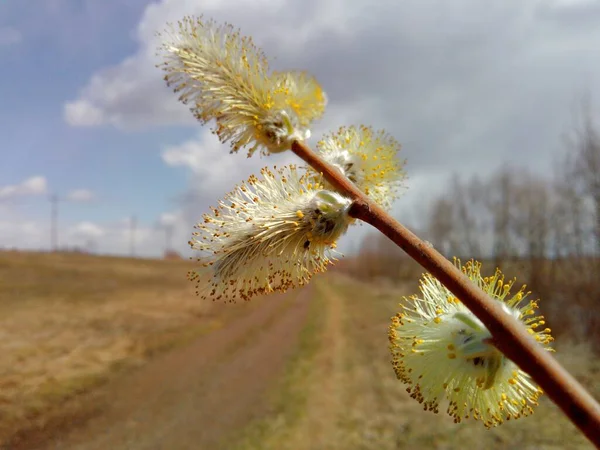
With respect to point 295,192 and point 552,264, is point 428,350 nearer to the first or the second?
point 295,192

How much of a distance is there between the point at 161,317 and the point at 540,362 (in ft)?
66.1

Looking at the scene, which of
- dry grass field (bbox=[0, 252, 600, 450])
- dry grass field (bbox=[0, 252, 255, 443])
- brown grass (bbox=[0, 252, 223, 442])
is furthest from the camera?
brown grass (bbox=[0, 252, 223, 442])

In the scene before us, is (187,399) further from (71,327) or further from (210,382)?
(71,327)

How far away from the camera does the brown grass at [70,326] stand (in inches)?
393

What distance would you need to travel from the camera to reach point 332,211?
1.04 metres

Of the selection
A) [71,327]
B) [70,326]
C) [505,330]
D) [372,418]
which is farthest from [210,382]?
[505,330]

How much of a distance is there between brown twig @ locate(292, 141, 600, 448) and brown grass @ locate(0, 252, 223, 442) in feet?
29.0

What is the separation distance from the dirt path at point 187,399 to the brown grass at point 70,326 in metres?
0.74

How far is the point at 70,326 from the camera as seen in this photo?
15.4m

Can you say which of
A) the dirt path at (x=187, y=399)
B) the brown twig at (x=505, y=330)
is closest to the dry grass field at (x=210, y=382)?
the dirt path at (x=187, y=399)

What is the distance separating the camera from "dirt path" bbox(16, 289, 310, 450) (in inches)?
351

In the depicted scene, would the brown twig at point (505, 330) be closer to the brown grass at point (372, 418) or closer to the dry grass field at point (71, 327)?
the brown grass at point (372, 418)

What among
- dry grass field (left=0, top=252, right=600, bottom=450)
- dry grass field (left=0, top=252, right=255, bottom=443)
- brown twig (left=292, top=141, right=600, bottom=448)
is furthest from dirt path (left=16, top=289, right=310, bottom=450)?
brown twig (left=292, top=141, right=600, bottom=448)

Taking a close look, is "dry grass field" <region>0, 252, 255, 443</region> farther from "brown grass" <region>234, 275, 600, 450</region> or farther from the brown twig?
the brown twig
